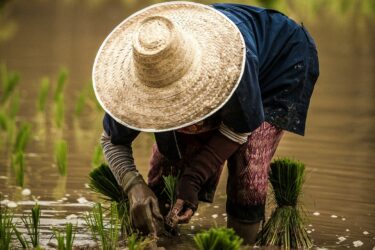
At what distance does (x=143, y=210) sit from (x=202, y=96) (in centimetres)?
55

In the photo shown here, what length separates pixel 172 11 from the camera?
3.94 m

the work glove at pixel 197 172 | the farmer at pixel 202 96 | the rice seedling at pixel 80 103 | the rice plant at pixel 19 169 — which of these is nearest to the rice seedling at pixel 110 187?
the farmer at pixel 202 96

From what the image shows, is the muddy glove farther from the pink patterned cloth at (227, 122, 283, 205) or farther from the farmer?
the pink patterned cloth at (227, 122, 283, 205)

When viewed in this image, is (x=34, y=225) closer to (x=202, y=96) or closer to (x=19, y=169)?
(x=202, y=96)

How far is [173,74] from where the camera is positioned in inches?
143

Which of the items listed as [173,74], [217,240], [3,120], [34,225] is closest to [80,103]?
[3,120]

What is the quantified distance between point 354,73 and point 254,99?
268 inches

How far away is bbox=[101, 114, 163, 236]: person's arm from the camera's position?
385 cm

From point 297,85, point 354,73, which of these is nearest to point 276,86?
point 297,85

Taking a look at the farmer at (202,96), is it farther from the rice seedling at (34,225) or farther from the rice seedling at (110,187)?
the rice seedling at (34,225)

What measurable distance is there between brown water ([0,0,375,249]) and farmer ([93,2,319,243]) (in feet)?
1.78

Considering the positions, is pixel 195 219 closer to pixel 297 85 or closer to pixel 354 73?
pixel 297 85

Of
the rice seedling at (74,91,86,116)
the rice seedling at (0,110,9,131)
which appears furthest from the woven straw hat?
the rice seedling at (74,91,86,116)

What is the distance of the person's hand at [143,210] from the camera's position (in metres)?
3.84
